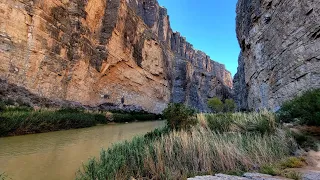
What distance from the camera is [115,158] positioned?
4891mm

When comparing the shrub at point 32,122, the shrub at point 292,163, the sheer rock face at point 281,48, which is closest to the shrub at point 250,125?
the shrub at point 292,163

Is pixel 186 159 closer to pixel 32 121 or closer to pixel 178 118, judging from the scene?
pixel 178 118

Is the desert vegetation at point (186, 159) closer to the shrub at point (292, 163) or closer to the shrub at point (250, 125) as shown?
the shrub at point (292, 163)

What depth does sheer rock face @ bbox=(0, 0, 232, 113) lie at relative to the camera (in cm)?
1800

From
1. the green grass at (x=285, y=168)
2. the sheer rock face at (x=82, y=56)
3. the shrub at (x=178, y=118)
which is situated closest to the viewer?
the green grass at (x=285, y=168)

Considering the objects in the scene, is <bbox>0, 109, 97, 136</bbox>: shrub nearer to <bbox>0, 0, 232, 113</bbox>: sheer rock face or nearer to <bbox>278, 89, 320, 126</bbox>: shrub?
<bbox>0, 0, 232, 113</bbox>: sheer rock face

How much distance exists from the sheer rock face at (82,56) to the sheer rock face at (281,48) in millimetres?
18188

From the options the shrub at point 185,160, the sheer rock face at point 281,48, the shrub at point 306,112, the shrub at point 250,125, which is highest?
the sheer rock face at point 281,48

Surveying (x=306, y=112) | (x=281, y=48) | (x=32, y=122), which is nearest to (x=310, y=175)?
(x=306, y=112)

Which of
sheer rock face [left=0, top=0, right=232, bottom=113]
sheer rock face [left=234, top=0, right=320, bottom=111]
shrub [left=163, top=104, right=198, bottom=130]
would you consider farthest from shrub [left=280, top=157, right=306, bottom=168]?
sheer rock face [left=0, top=0, right=232, bottom=113]

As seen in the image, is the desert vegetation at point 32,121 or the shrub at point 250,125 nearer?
the shrub at point 250,125

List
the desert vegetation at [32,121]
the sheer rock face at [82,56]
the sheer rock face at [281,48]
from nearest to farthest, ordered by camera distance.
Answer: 1. the sheer rock face at [281,48]
2. the desert vegetation at [32,121]
3. the sheer rock face at [82,56]

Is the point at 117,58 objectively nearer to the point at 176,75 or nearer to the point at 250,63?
the point at 250,63

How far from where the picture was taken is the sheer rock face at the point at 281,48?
1109cm
